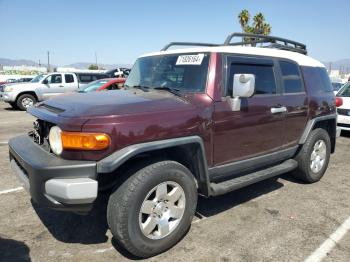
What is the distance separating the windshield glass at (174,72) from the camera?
358cm

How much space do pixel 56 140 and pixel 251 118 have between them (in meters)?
2.13

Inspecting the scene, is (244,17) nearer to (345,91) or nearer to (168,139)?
(345,91)

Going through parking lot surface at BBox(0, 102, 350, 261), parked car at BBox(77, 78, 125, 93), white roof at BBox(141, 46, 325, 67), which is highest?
white roof at BBox(141, 46, 325, 67)

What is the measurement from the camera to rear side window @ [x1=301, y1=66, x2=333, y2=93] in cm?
484

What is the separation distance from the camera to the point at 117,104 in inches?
119

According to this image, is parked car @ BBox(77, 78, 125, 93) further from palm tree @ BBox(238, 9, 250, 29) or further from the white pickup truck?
palm tree @ BBox(238, 9, 250, 29)

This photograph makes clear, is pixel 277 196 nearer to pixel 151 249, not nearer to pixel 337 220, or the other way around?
pixel 337 220

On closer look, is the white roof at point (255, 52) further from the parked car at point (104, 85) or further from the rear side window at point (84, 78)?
the rear side window at point (84, 78)

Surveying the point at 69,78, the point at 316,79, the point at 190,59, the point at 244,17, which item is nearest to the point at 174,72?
the point at 190,59

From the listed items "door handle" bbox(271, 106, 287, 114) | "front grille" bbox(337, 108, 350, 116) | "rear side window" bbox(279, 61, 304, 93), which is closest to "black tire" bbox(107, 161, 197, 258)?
"door handle" bbox(271, 106, 287, 114)

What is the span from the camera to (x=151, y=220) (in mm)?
3031

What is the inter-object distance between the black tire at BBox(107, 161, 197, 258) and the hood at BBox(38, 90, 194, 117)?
525mm

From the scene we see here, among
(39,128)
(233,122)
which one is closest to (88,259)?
(39,128)

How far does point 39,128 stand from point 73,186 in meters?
1.08
